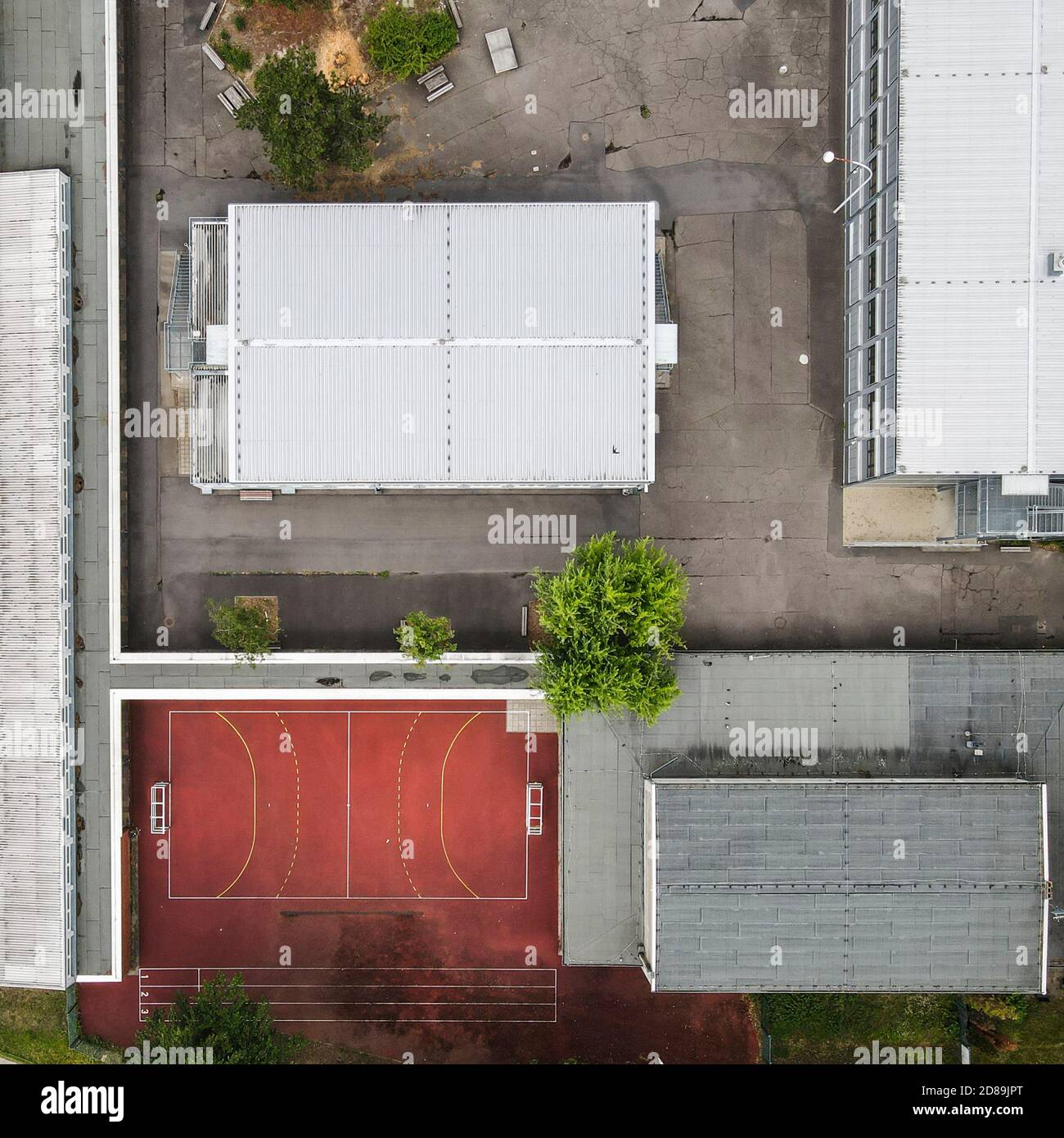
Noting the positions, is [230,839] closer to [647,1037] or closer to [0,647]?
[0,647]

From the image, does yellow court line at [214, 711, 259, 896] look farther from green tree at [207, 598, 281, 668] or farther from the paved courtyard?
the paved courtyard

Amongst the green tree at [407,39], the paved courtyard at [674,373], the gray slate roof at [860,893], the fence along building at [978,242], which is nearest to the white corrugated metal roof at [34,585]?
the paved courtyard at [674,373]

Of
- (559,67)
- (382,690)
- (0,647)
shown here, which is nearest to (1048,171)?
(559,67)

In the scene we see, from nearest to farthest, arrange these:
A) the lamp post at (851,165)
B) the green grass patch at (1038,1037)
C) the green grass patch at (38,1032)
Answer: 1. the lamp post at (851,165)
2. the green grass patch at (1038,1037)
3. the green grass patch at (38,1032)

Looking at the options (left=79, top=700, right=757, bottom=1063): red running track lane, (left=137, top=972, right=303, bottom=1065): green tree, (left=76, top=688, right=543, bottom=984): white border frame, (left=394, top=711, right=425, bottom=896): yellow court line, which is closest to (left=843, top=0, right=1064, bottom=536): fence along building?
(left=76, top=688, right=543, bottom=984): white border frame

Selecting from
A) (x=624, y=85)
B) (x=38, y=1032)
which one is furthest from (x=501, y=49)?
(x=38, y=1032)

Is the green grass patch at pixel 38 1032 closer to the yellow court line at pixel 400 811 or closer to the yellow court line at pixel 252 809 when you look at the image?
the yellow court line at pixel 252 809
